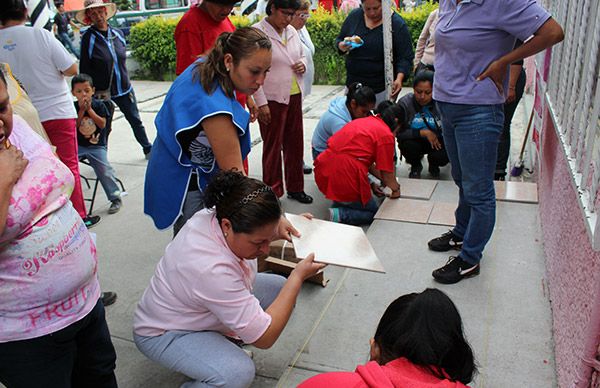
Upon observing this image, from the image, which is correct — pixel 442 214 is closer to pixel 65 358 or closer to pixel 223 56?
pixel 223 56

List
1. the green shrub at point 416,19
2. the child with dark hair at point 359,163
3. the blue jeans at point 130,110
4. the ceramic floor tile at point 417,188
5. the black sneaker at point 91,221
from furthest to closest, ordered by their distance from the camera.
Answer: the green shrub at point 416,19
the blue jeans at point 130,110
the black sneaker at point 91,221
the ceramic floor tile at point 417,188
the child with dark hair at point 359,163

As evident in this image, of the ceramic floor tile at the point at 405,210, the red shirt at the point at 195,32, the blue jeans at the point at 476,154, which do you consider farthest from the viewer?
the ceramic floor tile at the point at 405,210

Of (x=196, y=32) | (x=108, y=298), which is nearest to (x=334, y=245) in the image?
(x=108, y=298)

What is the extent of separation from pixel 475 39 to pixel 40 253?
79.9 inches

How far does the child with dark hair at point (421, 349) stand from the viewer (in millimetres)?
1258

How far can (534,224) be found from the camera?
140 inches

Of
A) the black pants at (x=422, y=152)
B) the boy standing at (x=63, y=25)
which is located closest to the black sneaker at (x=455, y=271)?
the black pants at (x=422, y=152)

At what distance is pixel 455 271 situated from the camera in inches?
115

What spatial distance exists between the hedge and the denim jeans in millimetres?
8249

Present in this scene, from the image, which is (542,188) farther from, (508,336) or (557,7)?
(508,336)

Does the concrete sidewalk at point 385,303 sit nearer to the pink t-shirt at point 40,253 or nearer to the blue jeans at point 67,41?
the pink t-shirt at point 40,253

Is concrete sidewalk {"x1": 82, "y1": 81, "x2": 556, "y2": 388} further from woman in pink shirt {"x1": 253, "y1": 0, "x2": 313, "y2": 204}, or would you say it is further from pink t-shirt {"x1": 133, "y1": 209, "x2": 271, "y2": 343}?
woman in pink shirt {"x1": 253, "y1": 0, "x2": 313, "y2": 204}

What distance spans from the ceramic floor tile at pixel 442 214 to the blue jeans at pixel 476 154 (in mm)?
741

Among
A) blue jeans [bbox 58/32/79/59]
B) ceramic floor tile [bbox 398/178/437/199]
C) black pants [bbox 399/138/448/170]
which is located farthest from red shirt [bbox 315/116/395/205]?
blue jeans [bbox 58/32/79/59]
